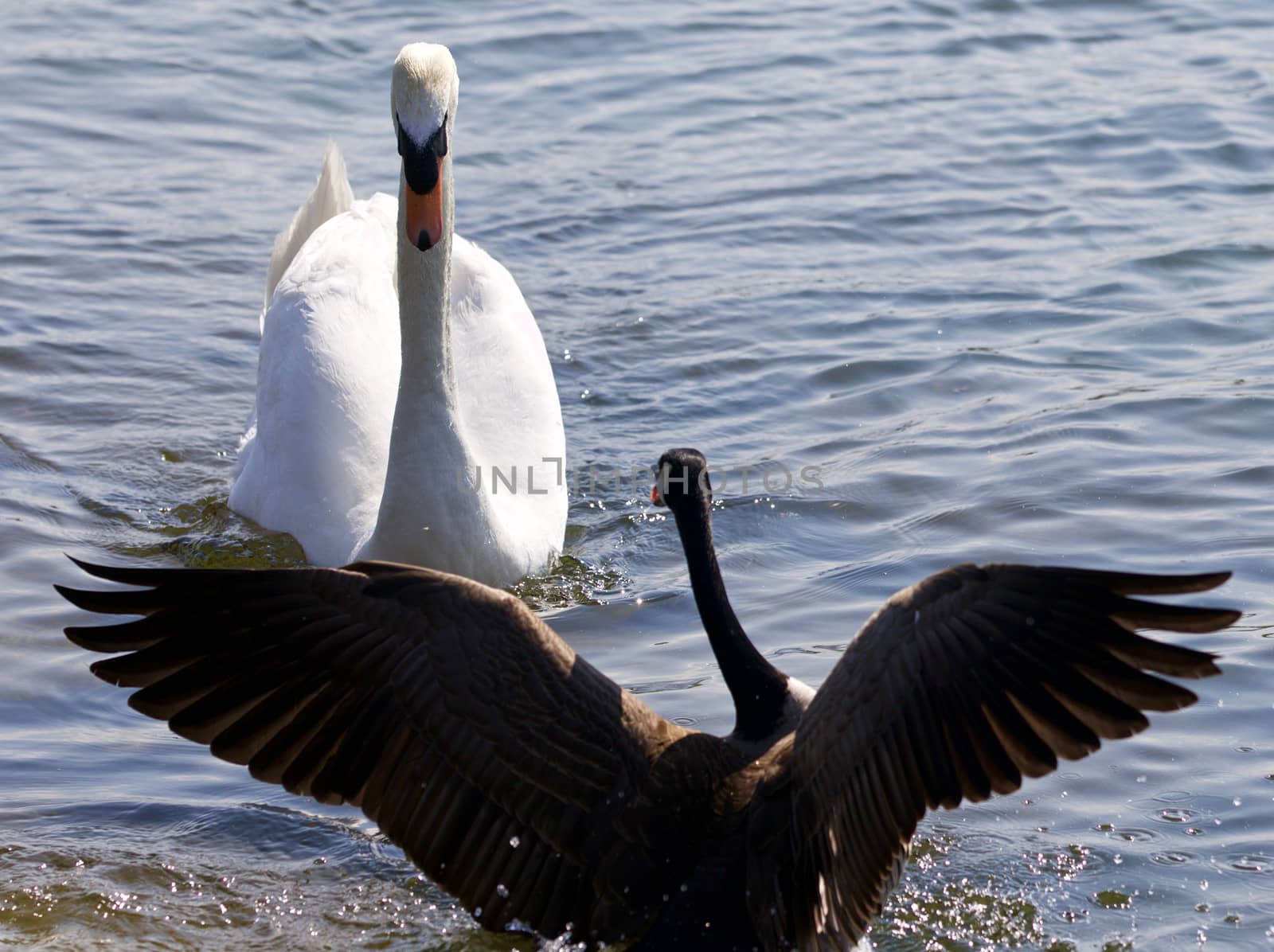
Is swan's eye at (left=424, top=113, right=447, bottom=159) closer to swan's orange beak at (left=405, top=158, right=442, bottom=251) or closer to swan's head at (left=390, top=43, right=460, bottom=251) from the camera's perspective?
swan's head at (left=390, top=43, right=460, bottom=251)

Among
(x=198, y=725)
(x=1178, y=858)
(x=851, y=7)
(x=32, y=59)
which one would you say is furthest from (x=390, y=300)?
(x=851, y=7)

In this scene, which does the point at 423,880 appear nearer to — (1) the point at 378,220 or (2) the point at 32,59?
(1) the point at 378,220

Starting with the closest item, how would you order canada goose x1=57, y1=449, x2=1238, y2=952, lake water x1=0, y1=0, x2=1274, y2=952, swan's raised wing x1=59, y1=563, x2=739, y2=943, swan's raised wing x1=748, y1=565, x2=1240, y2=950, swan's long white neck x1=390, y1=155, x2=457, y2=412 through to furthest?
1. swan's raised wing x1=748, y1=565, x2=1240, y2=950
2. canada goose x1=57, y1=449, x2=1238, y2=952
3. swan's raised wing x1=59, y1=563, x2=739, y2=943
4. lake water x1=0, y1=0, x2=1274, y2=952
5. swan's long white neck x1=390, y1=155, x2=457, y2=412

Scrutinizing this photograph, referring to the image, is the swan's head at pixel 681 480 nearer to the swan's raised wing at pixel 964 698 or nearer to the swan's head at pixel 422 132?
the swan's raised wing at pixel 964 698

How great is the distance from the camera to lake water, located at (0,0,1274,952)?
4.91 metres

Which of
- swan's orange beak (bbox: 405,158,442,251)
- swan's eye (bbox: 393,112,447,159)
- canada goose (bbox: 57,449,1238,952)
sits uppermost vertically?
swan's eye (bbox: 393,112,447,159)

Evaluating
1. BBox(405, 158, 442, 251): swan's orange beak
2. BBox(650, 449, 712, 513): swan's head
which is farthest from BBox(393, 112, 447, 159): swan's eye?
BBox(650, 449, 712, 513): swan's head

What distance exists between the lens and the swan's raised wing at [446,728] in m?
4.21

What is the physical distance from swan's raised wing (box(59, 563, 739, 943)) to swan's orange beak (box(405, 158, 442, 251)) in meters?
1.61

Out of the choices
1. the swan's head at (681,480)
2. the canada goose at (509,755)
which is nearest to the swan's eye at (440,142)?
the swan's head at (681,480)

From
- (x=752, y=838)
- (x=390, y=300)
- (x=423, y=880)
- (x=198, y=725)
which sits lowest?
(x=423, y=880)

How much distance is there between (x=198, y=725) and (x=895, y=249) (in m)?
6.91

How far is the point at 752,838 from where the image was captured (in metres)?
4.23

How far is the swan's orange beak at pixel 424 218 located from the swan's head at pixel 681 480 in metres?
1.31
